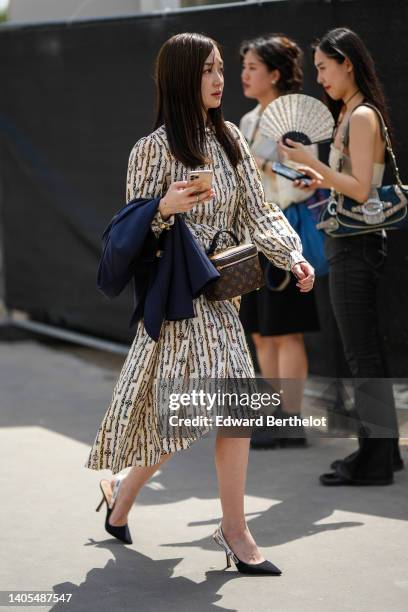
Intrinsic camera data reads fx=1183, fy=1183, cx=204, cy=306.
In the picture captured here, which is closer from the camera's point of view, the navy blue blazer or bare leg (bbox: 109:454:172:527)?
the navy blue blazer

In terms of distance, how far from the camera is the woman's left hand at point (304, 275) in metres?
4.12

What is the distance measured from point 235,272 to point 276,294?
194 cm

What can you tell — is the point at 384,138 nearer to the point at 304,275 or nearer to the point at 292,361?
the point at 304,275

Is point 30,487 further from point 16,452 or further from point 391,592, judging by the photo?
point 391,592

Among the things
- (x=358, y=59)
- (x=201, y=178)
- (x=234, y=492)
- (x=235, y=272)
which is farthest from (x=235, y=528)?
(x=358, y=59)

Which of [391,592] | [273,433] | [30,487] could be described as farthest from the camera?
[273,433]

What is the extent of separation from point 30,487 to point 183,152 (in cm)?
205

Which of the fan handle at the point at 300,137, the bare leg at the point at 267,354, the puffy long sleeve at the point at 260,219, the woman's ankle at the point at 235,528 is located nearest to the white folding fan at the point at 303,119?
the fan handle at the point at 300,137

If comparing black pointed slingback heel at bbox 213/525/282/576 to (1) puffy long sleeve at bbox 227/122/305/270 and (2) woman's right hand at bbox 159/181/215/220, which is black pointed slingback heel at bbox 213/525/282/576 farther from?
(2) woman's right hand at bbox 159/181/215/220

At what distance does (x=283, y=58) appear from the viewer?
5.89 metres

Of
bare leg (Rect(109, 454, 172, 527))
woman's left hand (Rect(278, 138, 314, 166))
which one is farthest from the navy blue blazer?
woman's left hand (Rect(278, 138, 314, 166))

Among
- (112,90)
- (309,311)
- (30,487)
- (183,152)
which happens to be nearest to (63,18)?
(112,90)

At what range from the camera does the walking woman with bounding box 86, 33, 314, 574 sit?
4160 millimetres

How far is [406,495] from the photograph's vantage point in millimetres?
5180
